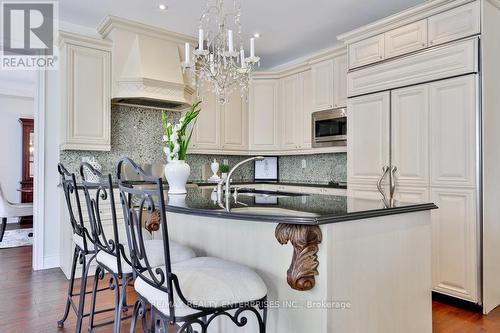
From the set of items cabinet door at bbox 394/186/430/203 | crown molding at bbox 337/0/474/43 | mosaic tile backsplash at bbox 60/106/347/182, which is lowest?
cabinet door at bbox 394/186/430/203

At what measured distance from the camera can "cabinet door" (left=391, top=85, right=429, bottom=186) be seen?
304cm

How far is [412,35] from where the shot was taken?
10.3 ft

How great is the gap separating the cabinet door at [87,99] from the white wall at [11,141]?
4.44 m

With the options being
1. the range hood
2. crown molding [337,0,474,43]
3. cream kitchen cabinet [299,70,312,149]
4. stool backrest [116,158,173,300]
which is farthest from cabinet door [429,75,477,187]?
the range hood

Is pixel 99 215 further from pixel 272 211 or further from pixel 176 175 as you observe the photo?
pixel 272 211

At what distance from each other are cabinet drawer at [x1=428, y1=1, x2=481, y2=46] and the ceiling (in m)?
0.68

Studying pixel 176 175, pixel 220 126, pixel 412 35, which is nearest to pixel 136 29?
pixel 220 126

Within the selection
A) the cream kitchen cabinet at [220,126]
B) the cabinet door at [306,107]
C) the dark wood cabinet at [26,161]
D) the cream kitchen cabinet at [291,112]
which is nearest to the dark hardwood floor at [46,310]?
the cream kitchen cabinet at [220,126]

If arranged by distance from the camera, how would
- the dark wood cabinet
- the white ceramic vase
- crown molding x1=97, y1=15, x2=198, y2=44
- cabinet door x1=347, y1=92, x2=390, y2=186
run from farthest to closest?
the dark wood cabinet, crown molding x1=97, y1=15, x2=198, y2=44, cabinet door x1=347, y1=92, x2=390, y2=186, the white ceramic vase

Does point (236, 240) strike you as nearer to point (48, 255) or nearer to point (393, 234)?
point (393, 234)

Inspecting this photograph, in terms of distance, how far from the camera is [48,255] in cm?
393

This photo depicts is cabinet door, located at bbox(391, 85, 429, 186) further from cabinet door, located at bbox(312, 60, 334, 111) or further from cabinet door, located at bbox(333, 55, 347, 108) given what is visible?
cabinet door, located at bbox(312, 60, 334, 111)

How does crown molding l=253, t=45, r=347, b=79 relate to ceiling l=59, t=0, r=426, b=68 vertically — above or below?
below

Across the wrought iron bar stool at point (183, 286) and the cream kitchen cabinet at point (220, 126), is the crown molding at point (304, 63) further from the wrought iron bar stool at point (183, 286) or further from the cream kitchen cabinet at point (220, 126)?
the wrought iron bar stool at point (183, 286)
